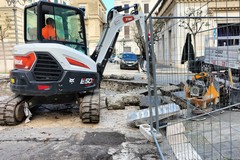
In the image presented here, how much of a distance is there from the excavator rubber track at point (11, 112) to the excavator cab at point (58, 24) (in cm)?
138

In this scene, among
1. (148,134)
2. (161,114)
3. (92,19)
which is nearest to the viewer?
(148,134)

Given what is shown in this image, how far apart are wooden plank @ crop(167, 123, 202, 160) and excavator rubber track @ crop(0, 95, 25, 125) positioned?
308 cm

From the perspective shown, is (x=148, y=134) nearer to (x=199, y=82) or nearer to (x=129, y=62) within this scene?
(x=199, y=82)

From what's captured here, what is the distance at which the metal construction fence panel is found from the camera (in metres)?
3.49

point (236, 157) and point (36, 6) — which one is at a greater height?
point (36, 6)

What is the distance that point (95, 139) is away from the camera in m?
4.45

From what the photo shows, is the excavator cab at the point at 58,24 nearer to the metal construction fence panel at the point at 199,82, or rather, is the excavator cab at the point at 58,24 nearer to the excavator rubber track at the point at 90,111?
the excavator rubber track at the point at 90,111

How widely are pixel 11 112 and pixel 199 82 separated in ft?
12.3

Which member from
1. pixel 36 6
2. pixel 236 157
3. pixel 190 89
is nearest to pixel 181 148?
pixel 236 157

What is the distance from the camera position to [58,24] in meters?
5.77

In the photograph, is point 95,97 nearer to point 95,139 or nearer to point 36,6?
point 95,139

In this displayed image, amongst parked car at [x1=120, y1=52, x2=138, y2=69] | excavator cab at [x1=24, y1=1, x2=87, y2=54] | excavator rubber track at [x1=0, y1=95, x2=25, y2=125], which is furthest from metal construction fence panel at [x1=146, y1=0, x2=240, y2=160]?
parked car at [x1=120, y1=52, x2=138, y2=69]

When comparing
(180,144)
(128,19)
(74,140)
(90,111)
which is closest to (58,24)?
(128,19)

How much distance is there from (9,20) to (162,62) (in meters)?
19.8
